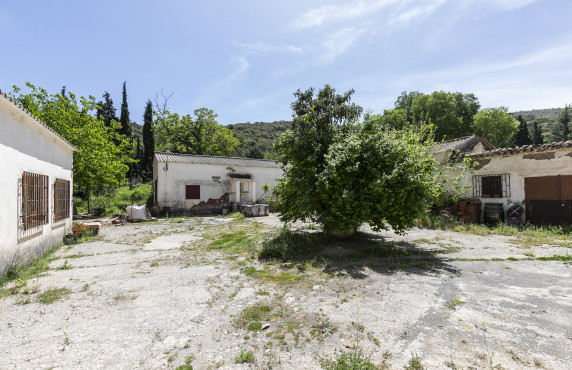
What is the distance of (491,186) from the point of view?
40.2ft

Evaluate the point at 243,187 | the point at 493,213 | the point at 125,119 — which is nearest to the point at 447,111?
the point at 493,213

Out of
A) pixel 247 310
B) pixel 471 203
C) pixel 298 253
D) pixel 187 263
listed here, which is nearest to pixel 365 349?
pixel 247 310

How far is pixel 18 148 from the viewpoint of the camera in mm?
5926

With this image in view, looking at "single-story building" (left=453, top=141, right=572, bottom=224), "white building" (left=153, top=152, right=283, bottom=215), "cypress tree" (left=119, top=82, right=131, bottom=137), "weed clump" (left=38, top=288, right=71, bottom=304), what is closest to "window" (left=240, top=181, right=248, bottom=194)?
"white building" (left=153, top=152, right=283, bottom=215)

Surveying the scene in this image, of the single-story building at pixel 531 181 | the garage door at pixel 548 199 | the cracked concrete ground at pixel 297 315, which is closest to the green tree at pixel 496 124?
the single-story building at pixel 531 181

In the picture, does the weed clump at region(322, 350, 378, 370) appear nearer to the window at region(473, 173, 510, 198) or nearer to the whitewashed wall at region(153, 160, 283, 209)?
the window at region(473, 173, 510, 198)

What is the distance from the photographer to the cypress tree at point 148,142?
33.6 metres

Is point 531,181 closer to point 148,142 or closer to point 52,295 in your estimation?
point 52,295

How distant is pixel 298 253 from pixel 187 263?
285cm

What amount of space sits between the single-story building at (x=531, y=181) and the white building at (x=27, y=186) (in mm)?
14148

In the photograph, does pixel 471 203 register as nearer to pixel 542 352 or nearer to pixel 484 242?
pixel 484 242

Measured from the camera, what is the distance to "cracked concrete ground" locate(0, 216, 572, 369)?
276cm

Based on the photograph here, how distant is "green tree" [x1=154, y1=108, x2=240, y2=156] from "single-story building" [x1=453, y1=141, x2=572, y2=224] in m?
26.1

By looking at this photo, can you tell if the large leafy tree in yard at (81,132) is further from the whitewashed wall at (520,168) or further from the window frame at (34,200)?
the whitewashed wall at (520,168)
